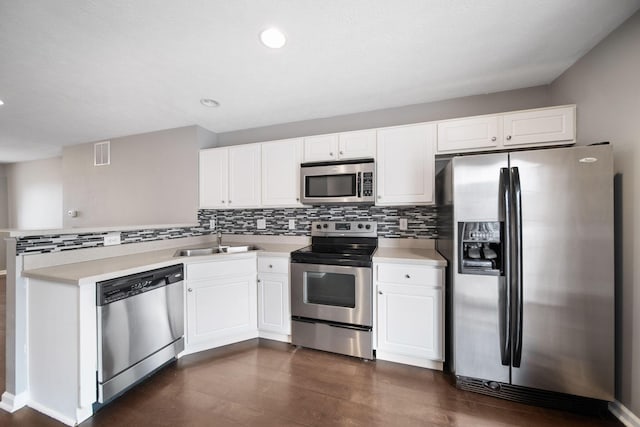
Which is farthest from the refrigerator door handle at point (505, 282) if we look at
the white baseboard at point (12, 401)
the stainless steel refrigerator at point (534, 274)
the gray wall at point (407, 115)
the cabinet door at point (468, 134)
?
the white baseboard at point (12, 401)

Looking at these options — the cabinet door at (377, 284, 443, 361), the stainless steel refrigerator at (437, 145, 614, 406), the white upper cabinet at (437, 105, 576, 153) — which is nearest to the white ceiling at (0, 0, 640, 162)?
the white upper cabinet at (437, 105, 576, 153)

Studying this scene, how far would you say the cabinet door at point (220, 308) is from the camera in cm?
211

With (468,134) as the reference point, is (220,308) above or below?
below

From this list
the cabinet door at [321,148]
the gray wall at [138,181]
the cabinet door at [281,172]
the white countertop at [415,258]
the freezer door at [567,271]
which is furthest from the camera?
the gray wall at [138,181]

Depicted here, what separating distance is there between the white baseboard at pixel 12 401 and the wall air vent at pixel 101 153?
2.92 metres

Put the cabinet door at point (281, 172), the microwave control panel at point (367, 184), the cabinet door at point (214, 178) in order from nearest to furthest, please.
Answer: the microwave control panel at point (367, 184)
the cabinet door at point (281, 172)
the cabinet door at point (214, 178)

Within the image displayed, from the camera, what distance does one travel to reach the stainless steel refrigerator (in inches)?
56.5

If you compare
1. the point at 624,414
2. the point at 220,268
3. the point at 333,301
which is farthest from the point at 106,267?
the point at 624,414

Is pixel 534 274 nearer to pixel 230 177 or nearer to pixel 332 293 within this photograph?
pixel 332 293

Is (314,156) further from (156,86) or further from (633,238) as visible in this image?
(633,238)

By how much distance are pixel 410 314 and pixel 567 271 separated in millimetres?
1021

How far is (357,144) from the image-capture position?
2.35m

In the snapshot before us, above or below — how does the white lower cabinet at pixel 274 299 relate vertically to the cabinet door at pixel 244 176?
below

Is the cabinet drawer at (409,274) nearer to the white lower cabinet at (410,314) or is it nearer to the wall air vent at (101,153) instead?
the white lower cabinet at (410,314)
